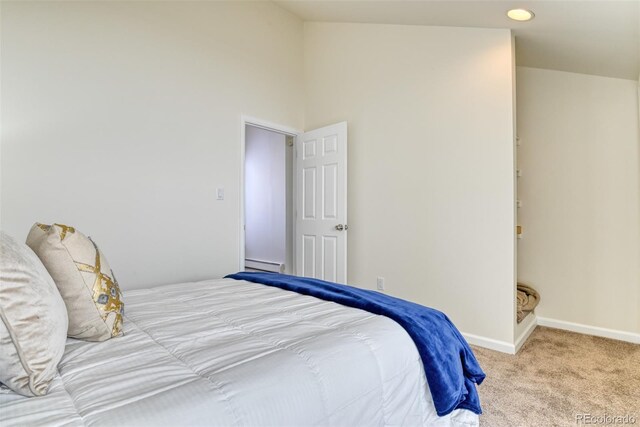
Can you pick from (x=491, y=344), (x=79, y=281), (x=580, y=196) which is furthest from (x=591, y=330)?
(x=79, y=281)

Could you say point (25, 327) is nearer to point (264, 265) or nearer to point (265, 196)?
point (264, 265)

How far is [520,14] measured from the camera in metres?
2.30

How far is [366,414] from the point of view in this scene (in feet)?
3.55

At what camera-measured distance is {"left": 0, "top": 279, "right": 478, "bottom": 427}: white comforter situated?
2.59 ft

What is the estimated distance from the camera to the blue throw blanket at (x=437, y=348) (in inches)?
51.6

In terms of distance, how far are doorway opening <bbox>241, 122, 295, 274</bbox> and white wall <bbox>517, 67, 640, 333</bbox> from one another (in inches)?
125

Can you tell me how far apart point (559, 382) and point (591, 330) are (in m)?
1.25

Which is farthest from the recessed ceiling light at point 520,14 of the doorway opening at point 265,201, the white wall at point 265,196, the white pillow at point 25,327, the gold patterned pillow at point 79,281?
the white wall at point 265,196

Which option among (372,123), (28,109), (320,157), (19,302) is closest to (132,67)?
(28,109)

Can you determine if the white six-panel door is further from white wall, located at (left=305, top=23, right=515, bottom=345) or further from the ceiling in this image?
the ceiling

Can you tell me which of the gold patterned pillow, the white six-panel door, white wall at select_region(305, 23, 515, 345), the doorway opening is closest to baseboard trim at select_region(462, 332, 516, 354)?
white wall at select_region(305, 23, 515, 345)

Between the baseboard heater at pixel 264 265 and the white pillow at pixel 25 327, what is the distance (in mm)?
4317

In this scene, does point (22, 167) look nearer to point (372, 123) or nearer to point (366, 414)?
point (366, 414)

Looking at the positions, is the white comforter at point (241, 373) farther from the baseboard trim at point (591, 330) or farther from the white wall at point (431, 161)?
the baseboard trim at point (591, 330)
